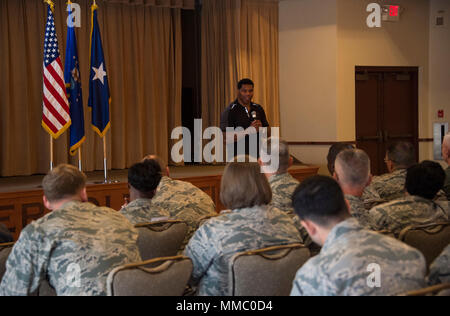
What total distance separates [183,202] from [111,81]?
5374 mm

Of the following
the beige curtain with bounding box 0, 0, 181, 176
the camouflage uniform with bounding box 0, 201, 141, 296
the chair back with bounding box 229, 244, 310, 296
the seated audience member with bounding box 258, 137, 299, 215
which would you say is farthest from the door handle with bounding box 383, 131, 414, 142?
the camouflage uniform with bounding box 0, 201, 141, 296

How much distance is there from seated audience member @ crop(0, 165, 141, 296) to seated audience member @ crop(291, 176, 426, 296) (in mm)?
939

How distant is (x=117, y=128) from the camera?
9.12m

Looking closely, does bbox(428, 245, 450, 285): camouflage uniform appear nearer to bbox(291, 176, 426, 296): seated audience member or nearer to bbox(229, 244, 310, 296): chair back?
bbox(291, 176, 426, 296): seated audience member

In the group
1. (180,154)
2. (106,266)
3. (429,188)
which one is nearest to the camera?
(106,266)

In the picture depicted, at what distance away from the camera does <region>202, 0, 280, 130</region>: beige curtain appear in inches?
370

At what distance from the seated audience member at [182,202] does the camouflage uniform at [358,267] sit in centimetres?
205

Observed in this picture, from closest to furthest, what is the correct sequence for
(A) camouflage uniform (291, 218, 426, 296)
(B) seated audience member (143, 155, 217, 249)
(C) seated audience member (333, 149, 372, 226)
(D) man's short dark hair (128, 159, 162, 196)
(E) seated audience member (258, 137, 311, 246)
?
(A) camouflage uniform (291, 218, 426, 296)
(C) seated audience member (333, 149, 372, 226)
(D) man's short dark hair (128, 159, 162, 196)
(B) seated audience member (143, 155, 217, 249)
(E) seated audience member (258, 137, 311, 246)

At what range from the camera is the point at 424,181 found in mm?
3396

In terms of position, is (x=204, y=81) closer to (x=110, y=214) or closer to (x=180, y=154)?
(x=180, y=154)

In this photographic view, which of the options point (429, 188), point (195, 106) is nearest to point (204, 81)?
point (195, 106)

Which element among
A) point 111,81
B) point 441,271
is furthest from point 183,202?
point 111,81

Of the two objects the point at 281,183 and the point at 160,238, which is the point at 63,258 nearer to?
the point at 160,238
